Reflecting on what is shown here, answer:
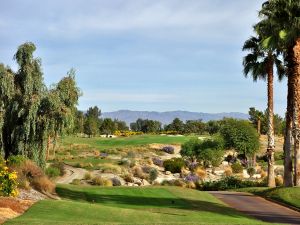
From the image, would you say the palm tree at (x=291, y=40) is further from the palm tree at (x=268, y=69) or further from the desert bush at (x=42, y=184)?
the desert bush at (x=42, y=184)

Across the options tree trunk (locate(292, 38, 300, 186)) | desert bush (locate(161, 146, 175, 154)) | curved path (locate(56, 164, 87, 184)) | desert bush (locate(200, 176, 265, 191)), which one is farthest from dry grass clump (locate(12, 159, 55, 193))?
desert bush (locate(161, 146, 175, 154))

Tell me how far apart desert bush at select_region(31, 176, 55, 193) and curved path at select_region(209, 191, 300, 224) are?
408 inches

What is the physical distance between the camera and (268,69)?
117 ft

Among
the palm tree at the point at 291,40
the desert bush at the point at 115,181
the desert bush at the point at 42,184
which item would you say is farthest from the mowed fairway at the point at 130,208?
the desert bush at the point at 115,181

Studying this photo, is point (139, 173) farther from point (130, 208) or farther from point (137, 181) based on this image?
point (130, 208)

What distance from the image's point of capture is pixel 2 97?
30.8 meters

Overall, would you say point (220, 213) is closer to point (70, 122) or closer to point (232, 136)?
point (70, 122)

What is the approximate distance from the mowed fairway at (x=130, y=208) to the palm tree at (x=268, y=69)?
7501 millimetres

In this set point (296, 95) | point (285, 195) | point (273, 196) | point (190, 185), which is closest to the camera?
point (296, 95)

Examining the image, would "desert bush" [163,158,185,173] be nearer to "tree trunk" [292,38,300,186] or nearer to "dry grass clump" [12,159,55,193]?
"tree trunk" [292,38,300,186]

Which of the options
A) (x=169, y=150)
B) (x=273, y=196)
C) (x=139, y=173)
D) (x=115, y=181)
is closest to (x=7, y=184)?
(x=273, y=196)

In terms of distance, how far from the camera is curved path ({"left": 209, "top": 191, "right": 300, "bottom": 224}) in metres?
23.6

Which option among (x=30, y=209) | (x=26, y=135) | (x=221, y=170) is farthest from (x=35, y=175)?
(x=221, y=170)

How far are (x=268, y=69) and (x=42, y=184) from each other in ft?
60.4
